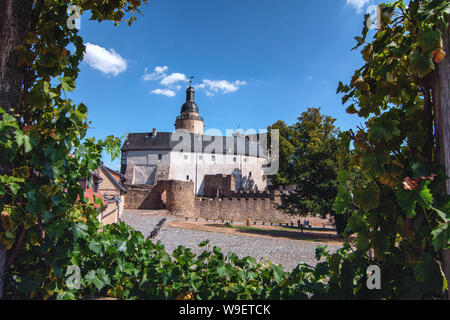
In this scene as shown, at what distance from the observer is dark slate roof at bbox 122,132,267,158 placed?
203 ft

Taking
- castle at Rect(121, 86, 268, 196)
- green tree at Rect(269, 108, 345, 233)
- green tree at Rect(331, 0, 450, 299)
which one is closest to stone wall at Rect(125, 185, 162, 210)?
castle at Rect(121, 86, 268, 196)

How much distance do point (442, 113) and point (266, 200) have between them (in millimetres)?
43671

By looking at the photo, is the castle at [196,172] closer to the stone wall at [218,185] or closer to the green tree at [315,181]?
the stone wall at [218,185]

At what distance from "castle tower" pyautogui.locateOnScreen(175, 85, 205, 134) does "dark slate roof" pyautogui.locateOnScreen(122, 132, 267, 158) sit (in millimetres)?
5712

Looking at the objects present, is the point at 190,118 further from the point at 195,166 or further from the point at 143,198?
the point at 143,198

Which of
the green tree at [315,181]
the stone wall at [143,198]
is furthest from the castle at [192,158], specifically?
the green tree at [315,181]

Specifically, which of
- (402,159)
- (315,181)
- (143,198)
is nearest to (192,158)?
(143,198)

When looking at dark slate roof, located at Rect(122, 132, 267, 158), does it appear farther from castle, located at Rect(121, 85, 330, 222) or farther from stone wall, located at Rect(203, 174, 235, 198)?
stone wall, located at Rect(203, 174, 235, 198)

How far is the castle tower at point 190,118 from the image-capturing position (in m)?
71.1

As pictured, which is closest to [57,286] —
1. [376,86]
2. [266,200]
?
[376,86]

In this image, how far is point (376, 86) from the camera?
249 cm

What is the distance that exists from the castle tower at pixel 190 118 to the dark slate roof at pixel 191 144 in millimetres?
5712

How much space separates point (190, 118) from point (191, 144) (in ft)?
31.7
